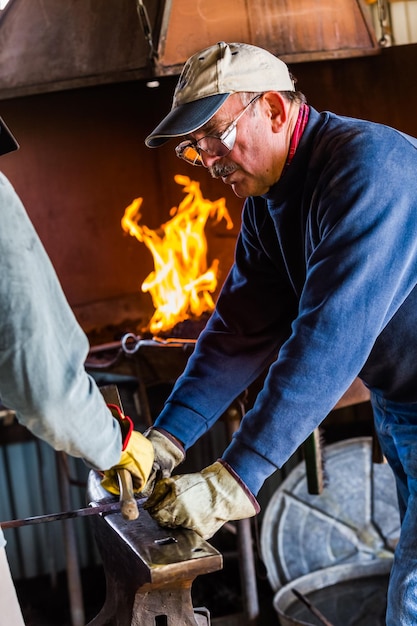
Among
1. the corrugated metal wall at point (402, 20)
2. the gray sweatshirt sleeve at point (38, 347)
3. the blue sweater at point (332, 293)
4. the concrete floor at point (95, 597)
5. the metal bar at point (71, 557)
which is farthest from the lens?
the corrugated metal wall at point (402, 20)

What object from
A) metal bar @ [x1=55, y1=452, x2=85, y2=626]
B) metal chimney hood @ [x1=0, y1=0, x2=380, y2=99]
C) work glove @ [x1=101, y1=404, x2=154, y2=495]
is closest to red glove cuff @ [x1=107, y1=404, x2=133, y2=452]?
work glove @ [x1=101, y1=404, x2=154, y2=495]

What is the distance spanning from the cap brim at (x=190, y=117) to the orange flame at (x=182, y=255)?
83.3 inches

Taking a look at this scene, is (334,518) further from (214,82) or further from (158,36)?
(214,82)

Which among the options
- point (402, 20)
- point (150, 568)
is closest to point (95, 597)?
point (150, 568)

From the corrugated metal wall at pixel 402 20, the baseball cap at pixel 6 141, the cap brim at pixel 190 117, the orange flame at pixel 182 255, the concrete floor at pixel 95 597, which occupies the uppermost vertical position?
the baseball cap at pixel 6 141

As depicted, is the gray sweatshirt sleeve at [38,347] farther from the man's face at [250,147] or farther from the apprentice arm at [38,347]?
the man's face at [250,147]

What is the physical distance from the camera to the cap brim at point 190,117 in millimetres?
2125

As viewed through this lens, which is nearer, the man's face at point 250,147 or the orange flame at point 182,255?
the man's face at point 250,147

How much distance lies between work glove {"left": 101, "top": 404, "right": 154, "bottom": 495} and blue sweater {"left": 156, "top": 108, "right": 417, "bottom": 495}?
21 cm

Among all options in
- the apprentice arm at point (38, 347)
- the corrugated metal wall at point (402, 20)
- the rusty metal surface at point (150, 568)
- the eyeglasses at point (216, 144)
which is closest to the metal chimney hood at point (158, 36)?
the corrugated metal wall at point (402, 20)

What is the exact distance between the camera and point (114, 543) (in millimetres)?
1846

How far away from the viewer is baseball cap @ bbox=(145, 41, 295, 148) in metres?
2.14

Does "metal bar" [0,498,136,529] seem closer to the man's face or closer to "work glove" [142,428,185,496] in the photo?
"work glove" [142,428,185,496]

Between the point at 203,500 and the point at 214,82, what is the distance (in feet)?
3.23
